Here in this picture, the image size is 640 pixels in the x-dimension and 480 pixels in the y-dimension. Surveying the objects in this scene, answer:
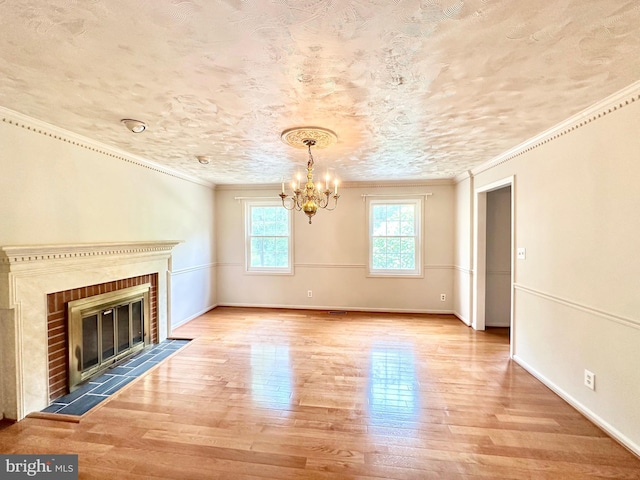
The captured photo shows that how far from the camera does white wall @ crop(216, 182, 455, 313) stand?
5266 millimetres

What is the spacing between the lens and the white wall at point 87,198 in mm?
2314

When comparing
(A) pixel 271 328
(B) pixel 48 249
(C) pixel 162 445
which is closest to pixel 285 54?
(B) pixel 48 249

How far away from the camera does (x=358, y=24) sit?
1.31m

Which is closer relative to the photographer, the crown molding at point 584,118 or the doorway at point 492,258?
the crown molding at point 584,118

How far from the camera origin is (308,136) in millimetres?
2705

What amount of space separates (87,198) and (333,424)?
10.5ft

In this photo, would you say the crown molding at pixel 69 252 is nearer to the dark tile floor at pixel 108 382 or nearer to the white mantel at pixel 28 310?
the white mantel at pixel 28 310

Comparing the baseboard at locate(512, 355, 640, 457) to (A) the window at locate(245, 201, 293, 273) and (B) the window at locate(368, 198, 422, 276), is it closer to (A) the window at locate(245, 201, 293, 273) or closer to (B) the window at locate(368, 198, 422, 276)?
(B) the window at locate(368, 198, 422, 276)

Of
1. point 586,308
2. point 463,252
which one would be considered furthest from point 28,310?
point 463,252

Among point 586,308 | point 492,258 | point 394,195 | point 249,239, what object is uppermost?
point 394,195

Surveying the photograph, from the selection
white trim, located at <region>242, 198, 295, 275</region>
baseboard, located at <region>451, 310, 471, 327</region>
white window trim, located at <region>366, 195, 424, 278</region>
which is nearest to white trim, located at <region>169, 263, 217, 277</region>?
white trim, located at <region>242, 198, 295, 275</region>

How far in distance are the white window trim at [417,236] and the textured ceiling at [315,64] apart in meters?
2.48

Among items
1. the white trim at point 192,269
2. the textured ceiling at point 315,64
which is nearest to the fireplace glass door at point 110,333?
the white trim at point 192,269

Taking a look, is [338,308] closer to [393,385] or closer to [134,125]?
[393,385]
